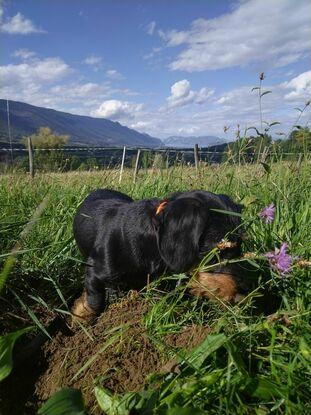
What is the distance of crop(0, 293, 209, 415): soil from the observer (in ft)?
6.55

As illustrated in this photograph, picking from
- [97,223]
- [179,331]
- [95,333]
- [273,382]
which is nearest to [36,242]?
[97,223]

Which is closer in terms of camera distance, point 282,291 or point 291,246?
point 282,291

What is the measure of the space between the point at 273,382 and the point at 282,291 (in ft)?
2.93

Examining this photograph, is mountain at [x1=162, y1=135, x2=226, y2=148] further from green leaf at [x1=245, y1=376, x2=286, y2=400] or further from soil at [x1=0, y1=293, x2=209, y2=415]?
green leaf at [x1=245, y1=376, x2=286, y2=400]

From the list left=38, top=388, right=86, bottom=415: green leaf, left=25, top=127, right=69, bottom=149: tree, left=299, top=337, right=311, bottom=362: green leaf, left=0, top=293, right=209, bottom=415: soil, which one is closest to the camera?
left=38, top=388, right=86, bottom=415: green leaf

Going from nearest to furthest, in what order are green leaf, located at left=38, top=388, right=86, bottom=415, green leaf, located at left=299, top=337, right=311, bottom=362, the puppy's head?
green leaf, located at left=38, top=388, right=86, bottom=415
green leaf, located at left=299, top=337, right=311, bottom=362
the puppy's head

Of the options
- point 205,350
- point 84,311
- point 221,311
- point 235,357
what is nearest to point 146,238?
Result: point 84,311

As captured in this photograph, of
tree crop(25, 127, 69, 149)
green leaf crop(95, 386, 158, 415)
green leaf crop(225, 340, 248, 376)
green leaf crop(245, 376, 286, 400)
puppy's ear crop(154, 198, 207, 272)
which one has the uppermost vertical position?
puppy's ear crop(154, 198, 207, 272)

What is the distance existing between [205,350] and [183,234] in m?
0.96

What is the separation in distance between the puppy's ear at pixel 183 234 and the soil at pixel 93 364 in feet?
1.23

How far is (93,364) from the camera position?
2.13 meters

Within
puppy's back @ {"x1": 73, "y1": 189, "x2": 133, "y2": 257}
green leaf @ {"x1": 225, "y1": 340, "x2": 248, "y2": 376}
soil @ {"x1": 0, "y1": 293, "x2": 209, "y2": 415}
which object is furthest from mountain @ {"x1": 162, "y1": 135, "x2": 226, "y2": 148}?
green leaf @ {"x1": 225, "y1": 340, "x2": 248, "y2": 376}

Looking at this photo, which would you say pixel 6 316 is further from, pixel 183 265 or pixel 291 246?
pixel 291 246

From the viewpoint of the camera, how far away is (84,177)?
6156mm
